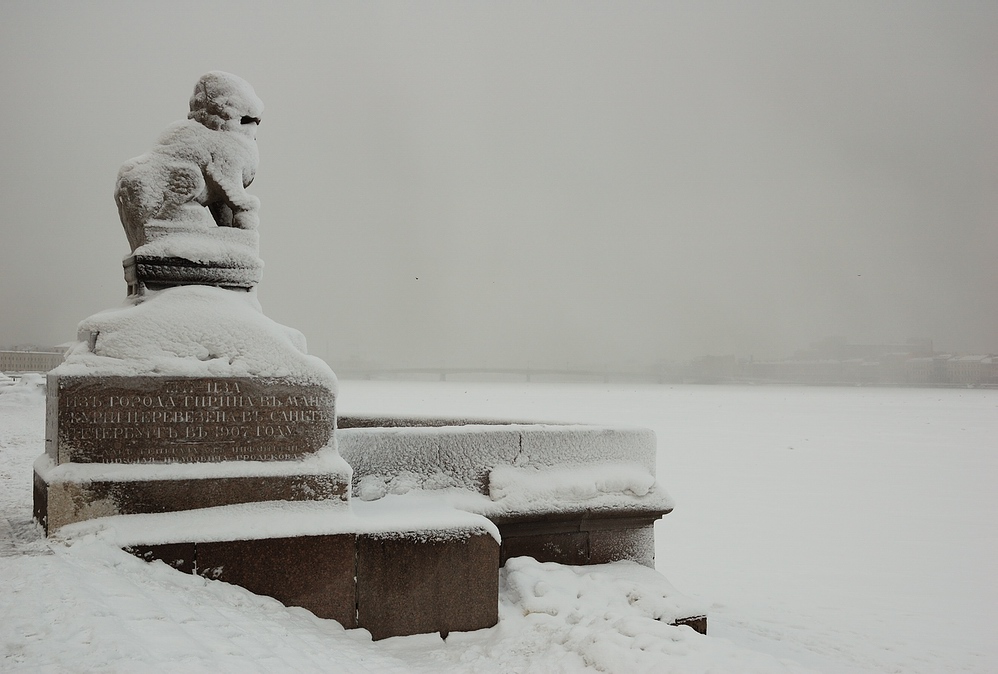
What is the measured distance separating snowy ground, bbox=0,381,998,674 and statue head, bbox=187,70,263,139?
2.75m

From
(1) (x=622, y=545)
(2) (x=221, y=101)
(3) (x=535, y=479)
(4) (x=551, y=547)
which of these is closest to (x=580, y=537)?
(4) (x=551, y=547)

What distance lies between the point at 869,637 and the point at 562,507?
304cm

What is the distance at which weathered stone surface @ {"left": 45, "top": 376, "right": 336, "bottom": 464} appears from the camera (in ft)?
12.5

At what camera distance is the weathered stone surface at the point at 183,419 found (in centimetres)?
380

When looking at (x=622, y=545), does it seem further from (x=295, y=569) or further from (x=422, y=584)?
(x=295, y=569)

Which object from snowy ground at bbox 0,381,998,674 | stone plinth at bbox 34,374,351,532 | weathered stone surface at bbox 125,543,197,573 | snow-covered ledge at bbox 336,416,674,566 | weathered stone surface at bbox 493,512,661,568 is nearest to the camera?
snowy ground at bbox 0,381,998,674

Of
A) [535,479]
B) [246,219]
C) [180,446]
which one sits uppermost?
[246,219]

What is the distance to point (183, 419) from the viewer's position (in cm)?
395

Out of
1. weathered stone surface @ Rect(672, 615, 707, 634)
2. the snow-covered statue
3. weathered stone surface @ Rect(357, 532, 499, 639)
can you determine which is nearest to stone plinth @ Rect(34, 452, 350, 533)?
weathered stone surface @ Rect(357, 532, 499, 639)

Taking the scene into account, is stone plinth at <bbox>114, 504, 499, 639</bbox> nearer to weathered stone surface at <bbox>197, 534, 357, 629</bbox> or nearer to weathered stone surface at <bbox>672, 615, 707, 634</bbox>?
weathered stone surface at <bbox>197, 534, 357, 629</bbox>

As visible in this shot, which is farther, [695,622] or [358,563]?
[695,622]

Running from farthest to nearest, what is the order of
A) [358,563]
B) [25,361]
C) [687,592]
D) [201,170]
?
1. [25,361]
2. [687,592]
3. [201,170]
4. [358,563]

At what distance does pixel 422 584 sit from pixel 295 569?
26.7 inches

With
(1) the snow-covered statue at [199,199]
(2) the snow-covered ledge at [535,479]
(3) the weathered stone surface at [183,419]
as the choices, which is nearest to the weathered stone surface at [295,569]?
(3) the weathered stone surface at [183,419]
